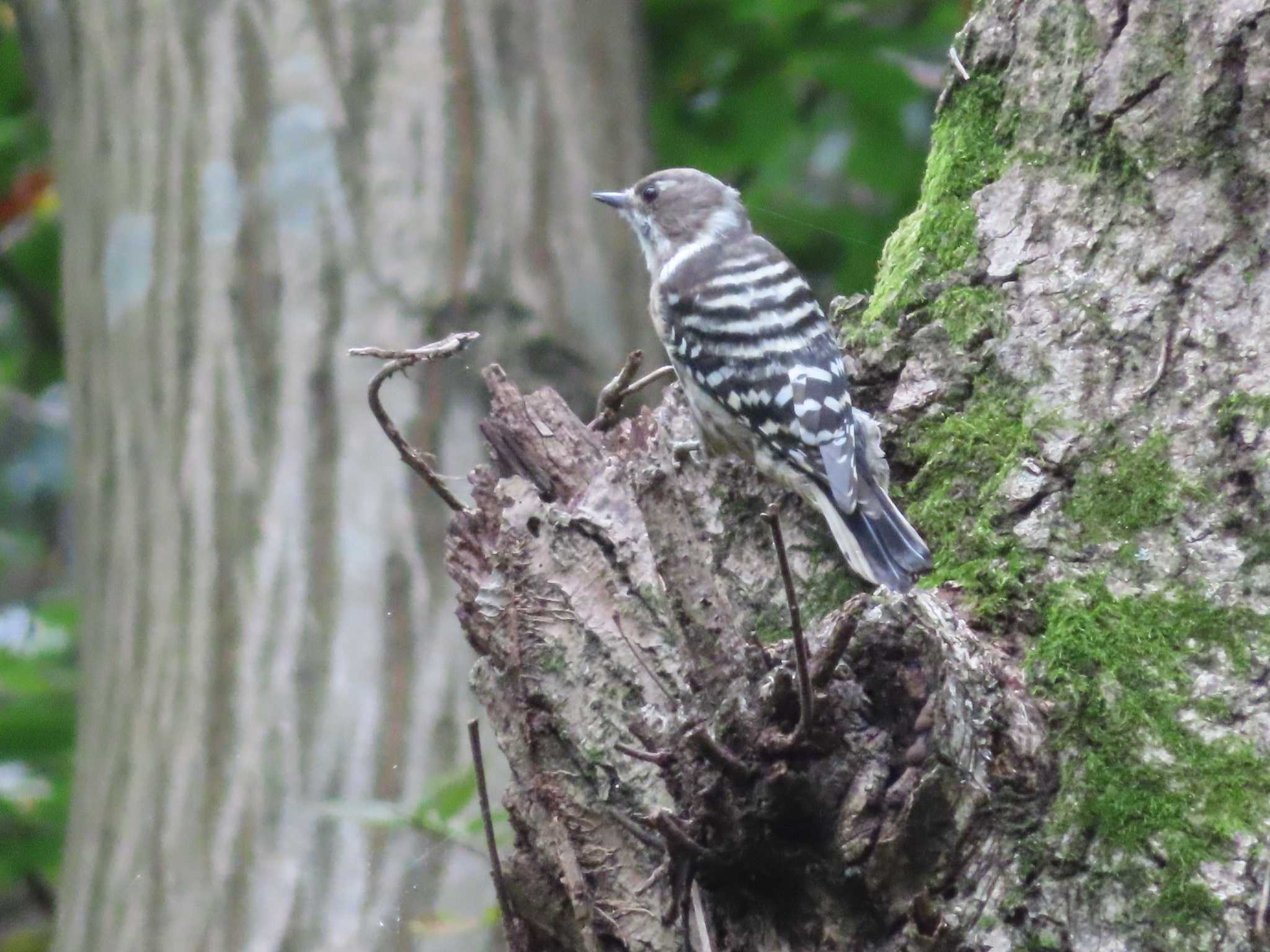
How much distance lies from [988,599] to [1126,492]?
0.30 m

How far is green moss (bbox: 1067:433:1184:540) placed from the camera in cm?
237

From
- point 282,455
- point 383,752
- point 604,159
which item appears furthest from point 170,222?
point 383,752

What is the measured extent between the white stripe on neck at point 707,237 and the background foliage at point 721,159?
0.62m

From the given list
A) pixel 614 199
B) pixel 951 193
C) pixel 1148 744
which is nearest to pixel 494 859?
pixel 1148 744

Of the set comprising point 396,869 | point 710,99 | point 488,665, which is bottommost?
point 396,869

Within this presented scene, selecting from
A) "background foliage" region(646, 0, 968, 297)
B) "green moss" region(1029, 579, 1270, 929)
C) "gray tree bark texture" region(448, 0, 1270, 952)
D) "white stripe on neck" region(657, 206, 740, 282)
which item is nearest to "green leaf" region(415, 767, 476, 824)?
"gray tree bark texture" region(448, 0, 1270, 952)

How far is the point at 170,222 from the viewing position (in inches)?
165

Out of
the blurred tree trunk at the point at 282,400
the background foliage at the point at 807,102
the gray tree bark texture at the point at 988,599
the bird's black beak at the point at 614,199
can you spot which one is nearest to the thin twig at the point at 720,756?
the gray tree bark texture at the point at 988,599

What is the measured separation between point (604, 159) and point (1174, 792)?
314cm

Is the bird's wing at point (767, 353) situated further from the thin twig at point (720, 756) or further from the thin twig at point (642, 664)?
the thin twig at point (720, 756)

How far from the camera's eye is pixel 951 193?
2975 mm

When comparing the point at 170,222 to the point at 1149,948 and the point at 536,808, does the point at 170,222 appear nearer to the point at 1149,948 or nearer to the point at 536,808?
the point at 536,808

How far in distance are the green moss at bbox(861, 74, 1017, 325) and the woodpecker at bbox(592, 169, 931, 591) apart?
25 cm

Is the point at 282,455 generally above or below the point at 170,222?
below
